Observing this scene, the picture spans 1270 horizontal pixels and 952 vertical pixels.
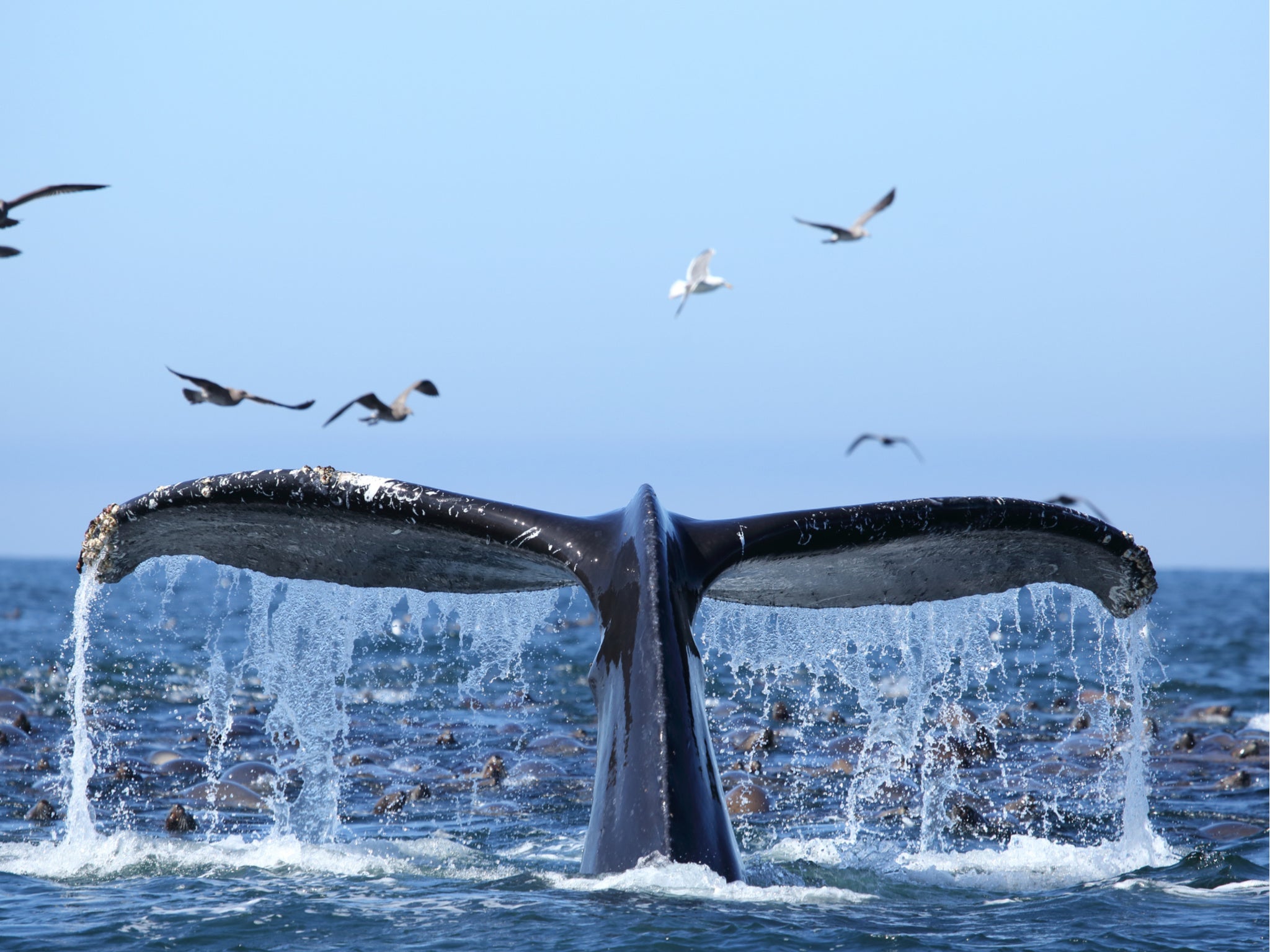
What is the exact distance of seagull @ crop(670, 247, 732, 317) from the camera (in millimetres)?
21719

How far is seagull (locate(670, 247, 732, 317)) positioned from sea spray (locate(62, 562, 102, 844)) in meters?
13.5

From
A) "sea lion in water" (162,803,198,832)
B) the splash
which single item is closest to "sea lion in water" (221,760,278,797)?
"sea lion in water" (162,803,198,832)

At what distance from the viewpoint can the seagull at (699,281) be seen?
21.7 metres

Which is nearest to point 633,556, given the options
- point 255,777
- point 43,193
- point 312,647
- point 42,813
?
point 312,647

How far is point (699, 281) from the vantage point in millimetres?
21891

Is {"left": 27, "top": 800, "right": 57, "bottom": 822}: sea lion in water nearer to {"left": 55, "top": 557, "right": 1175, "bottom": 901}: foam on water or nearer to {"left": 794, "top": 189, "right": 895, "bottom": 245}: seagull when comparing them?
{"left": 55, "top": 557, "right": 1175, "bottom": 901}: foam on water

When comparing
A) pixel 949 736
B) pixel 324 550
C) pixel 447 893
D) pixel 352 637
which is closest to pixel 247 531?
pixel 324 550

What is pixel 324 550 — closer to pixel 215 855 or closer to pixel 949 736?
pixel 215 855

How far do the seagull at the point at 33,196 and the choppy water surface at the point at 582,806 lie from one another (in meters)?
4.11

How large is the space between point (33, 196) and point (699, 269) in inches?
439

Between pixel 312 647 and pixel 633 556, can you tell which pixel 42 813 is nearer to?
pixel 312 647

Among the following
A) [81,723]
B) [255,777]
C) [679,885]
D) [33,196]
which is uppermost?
[33,196]

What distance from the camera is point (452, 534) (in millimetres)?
6613

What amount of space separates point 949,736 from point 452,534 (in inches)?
357
